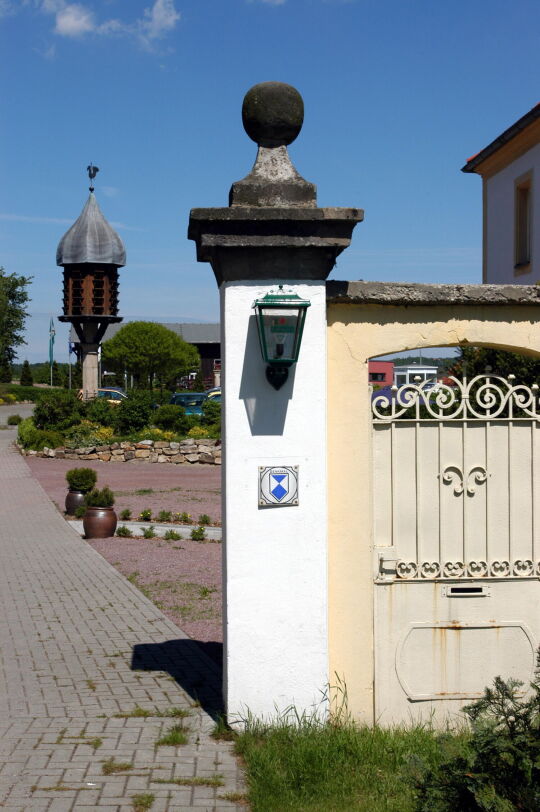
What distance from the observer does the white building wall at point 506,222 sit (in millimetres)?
19906

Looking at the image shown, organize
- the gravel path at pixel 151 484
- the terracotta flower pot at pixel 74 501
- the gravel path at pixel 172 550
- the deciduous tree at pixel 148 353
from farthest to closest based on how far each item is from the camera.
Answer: the deciduous tree at pixel 148 353
the gravel path at pixel 151 484
the terracotta flower pot at pixel 74 501
the gravel path at pixel 172 550

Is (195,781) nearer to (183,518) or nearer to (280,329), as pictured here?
(280,329)

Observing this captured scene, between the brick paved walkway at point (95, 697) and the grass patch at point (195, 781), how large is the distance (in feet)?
0.07

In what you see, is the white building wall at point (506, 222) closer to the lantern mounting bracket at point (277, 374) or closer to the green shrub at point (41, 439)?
the green shrub at point (41, 439)

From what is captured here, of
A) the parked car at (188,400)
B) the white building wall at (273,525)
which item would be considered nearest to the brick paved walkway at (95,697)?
the white building wall at (273,525)

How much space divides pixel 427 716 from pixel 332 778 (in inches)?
37.1

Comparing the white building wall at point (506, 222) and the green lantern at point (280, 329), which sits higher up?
the white building wall at point (506, 222)

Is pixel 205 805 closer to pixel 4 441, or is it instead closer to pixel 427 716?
pixel 427 716

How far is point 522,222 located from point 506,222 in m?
0.54

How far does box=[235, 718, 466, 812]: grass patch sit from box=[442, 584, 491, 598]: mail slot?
774 mm

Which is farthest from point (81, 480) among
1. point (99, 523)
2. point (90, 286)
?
point (90, 286)

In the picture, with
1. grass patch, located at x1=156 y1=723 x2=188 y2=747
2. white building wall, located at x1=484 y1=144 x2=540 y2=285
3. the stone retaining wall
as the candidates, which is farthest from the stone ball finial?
the stone retaining wall

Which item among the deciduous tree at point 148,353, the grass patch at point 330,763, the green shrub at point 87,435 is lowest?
the grass patch at point 330,763

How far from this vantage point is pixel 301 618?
525cm
